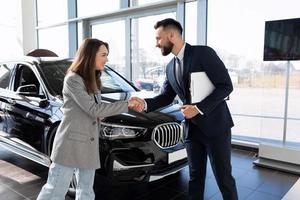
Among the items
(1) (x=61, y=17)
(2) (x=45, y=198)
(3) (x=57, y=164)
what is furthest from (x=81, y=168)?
(1) (x=61, y=17)

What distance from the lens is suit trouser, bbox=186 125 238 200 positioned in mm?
1708

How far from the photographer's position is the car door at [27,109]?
2.53m

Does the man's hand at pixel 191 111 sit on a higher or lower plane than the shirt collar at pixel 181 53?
lower

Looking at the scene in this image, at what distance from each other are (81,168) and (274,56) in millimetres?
2501

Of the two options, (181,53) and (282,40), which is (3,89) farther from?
(282,40)

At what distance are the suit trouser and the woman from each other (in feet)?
1.61

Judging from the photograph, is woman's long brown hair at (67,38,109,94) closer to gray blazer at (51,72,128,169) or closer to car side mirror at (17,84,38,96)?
gray blazer at (51,72,128,169)

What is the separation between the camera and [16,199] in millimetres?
2424

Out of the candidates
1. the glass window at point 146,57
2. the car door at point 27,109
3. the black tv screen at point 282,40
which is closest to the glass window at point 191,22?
the glass window at point 146,57

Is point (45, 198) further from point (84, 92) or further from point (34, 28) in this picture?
point (34, 28)

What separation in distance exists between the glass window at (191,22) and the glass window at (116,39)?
5.63 feet

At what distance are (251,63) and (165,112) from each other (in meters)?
2.23

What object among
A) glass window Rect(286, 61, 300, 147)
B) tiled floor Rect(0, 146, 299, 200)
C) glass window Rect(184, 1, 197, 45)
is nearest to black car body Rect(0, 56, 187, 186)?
tiled floor Rect(0, 146, 299, 200)

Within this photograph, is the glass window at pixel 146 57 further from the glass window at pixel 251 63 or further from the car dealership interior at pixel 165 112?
the glass window at pixel 251 63
